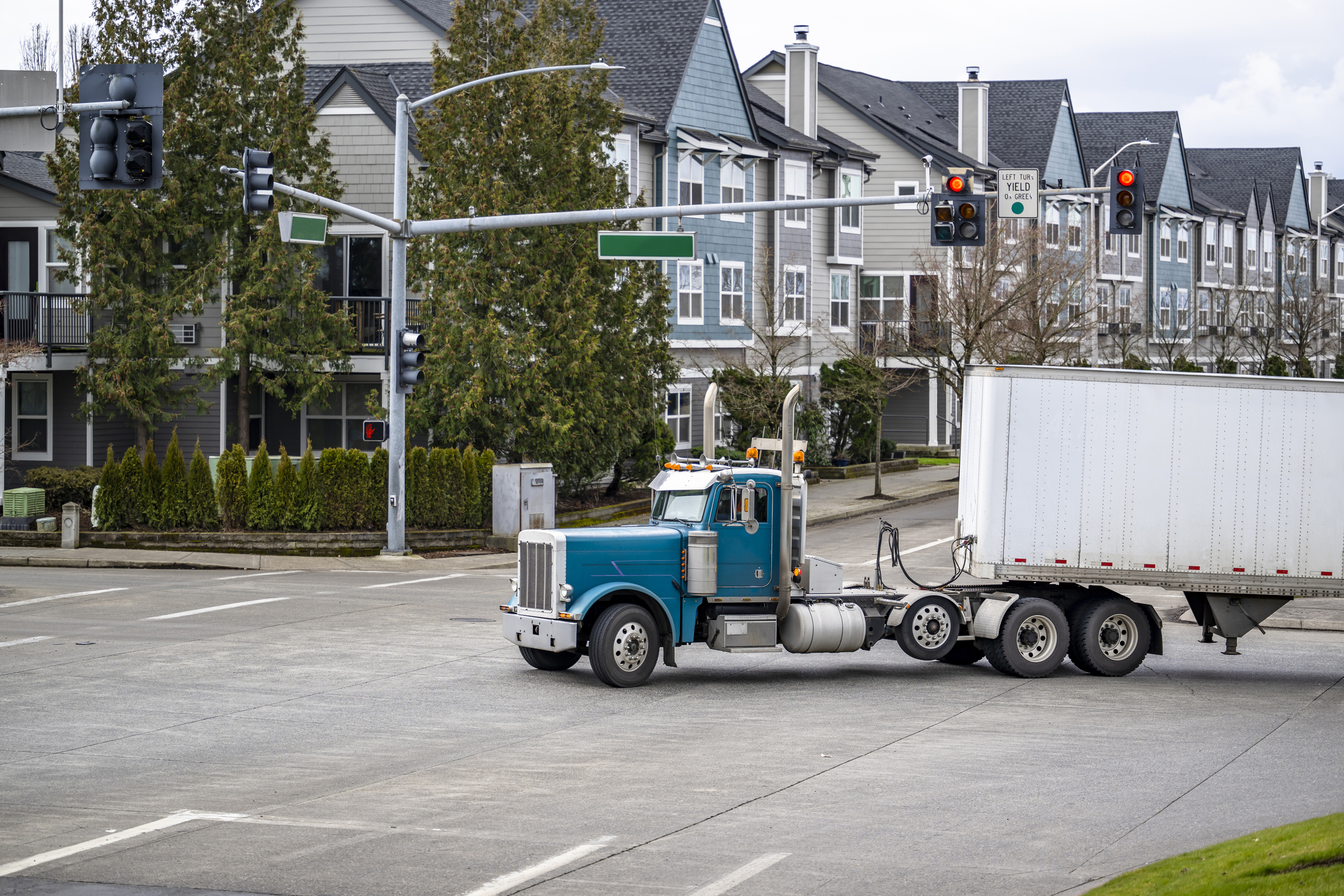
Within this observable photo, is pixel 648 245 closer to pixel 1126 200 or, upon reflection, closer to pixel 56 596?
pixel 1126 200

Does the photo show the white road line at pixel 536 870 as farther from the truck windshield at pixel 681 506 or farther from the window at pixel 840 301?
the window at pixel 840 301

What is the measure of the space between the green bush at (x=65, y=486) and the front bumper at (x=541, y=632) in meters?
19.8

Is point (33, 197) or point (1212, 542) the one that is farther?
point (33, 197)

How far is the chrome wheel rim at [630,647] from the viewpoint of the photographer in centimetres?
1664

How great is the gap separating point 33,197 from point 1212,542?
3051cm

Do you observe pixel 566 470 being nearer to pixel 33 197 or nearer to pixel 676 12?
pixel 33 197

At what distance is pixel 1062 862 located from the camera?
9.90 meters

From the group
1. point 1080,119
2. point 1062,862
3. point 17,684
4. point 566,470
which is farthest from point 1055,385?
point 1080,119

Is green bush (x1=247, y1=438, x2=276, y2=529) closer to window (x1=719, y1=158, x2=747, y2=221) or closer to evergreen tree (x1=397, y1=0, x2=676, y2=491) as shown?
evergreen tree (x1=397, y1=0, x2=676, y2=491)

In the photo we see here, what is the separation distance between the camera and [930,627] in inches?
698

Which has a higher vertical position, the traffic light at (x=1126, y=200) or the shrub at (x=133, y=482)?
the traffic light at (x=1126, y=200)

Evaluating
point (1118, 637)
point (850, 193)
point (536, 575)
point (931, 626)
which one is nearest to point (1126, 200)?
point (1118, 637)

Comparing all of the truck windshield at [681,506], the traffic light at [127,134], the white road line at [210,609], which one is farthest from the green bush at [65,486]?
the truck windshield at [681,506]

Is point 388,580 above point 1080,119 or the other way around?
the other way around
